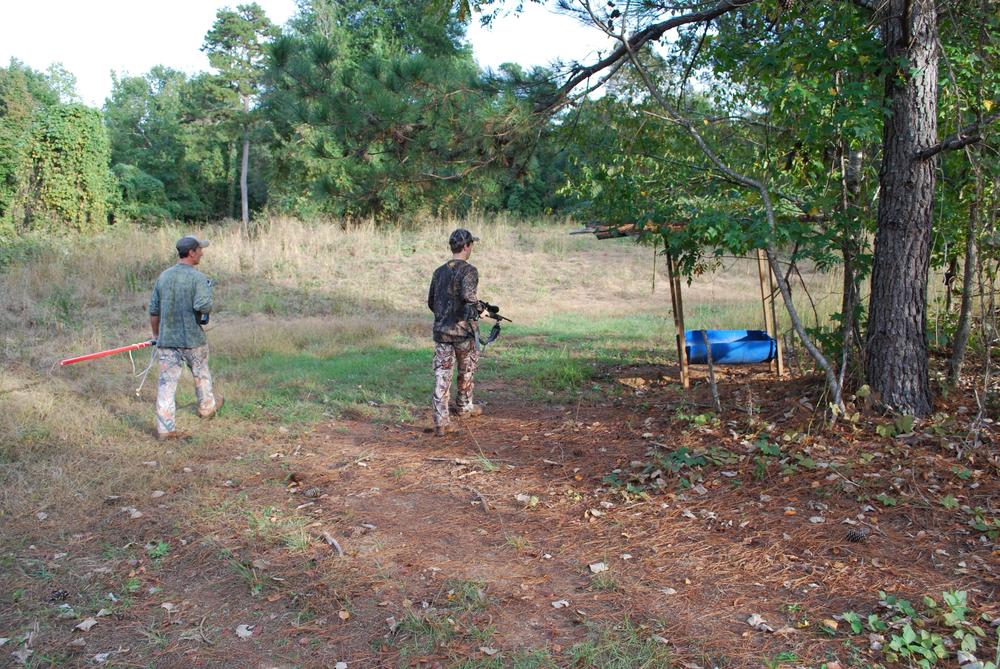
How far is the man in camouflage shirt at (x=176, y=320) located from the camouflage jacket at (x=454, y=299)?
2.11 metres

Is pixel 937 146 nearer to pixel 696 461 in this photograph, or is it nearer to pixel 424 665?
pixel 696 461

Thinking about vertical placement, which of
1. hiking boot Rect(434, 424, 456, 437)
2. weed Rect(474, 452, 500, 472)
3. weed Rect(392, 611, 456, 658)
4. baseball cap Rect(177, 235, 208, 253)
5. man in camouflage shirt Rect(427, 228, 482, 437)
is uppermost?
baseball cap Rect(177, 235, 208, 253)

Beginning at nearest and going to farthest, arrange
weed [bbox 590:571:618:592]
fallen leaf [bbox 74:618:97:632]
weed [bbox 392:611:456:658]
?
weed [bbox 392:611:456:658] < fallen leaf [bbox 74:618:97:632] < weed [bbox 590:571:618:592]

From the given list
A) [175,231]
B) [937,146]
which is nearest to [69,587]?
[937,146]

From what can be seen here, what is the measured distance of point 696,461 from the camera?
5.79 meters

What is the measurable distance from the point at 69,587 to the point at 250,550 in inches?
38.8

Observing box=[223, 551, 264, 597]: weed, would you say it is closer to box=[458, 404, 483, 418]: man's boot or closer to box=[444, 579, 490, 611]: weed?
box=[444, 579, 490, 611]: weed

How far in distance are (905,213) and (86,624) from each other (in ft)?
20.0

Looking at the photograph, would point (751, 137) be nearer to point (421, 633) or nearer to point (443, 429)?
point (443, 429)

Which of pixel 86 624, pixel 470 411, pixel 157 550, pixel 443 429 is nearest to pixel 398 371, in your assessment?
pixel 470 411

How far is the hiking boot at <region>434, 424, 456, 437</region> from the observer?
7064 mm

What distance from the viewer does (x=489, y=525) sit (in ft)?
16.7

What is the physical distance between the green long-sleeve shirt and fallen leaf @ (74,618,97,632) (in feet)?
10.9

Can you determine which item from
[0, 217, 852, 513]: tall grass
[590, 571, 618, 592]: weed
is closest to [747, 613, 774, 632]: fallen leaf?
[590, 571, 618, 592]: weed
